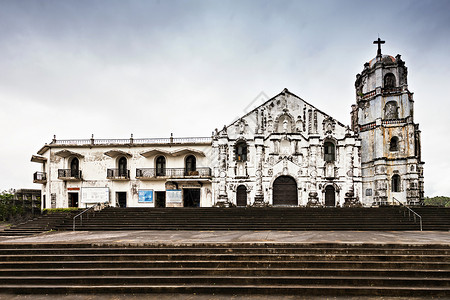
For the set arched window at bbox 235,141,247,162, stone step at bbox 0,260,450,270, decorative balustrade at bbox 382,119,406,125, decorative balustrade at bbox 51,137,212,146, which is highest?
decorative balustrade at bbox 382,119,406,125

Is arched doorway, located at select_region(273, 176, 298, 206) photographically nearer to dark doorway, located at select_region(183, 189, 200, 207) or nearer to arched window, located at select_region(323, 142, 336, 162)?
arched window, located at select_region(323, 142, 336, 162)

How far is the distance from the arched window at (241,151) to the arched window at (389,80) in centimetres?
1456

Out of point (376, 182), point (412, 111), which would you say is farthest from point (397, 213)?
point (412, 111)

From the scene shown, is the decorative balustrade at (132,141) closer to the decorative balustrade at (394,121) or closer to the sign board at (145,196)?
the sign board at (145,196)

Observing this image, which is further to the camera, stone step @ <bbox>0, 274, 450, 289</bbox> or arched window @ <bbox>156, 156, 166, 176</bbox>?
arched window @ <bbox>156, 156, 166, 176</bbox>

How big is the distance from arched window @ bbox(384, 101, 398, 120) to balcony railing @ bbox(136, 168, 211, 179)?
56.7 feet

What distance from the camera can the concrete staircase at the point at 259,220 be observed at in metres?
17.7

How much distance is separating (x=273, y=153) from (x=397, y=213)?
10.7 metres

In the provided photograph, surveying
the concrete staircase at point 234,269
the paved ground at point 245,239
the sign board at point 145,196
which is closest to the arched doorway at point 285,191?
the sign board at point 145,196

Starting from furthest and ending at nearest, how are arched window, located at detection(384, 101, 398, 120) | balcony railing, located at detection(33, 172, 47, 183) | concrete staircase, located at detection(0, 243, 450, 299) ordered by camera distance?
balcony railing, located at detection(33, 172, 47, 183) → arched window, located at detection(384, 101, 398, 120) → concrete staircase, located at detection(0, 243, 450, 299)

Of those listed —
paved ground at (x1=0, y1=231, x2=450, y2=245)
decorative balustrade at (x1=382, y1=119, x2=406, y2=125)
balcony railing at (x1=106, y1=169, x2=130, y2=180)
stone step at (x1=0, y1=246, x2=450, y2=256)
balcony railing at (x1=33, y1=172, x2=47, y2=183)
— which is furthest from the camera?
balcony railing at (x1=33, y1=172, x2=47, y2=183)

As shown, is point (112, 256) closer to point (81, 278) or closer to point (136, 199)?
point (81, 278)

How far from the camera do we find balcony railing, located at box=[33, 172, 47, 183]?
1181 inches

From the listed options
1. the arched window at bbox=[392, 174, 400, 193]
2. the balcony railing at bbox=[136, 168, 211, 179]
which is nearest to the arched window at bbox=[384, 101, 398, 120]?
the arched window at bbox=[392, 174, 400, 193]
